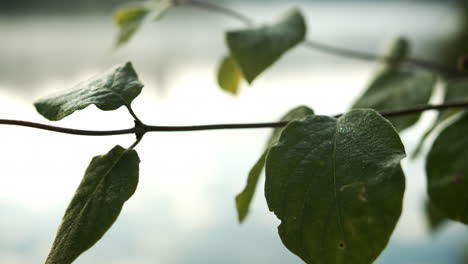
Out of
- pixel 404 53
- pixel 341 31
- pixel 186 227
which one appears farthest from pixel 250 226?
pixel 341 31

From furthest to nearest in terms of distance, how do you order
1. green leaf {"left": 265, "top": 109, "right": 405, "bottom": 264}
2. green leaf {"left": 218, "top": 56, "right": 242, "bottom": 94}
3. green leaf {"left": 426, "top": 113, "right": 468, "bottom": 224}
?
green leaf {"left": 218, "top": 56, "right": 242, "bottom": 94} → green leaf {"left": 426, "top": 113, "right": 468, "bottom": 224} → green leaf {"left": 265, "top": 109, "right": 405, "bottom": 264}

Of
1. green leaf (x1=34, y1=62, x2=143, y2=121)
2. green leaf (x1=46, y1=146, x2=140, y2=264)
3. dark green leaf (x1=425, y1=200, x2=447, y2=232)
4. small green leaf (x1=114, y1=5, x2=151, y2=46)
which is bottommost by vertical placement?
dark green leaf (x1=425, y1=200, x2=447, y2=232)

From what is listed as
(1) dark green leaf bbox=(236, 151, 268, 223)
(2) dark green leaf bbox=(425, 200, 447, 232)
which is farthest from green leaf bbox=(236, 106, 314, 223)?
(2) dark green leaf bbox=(425, 200, 447, 232)

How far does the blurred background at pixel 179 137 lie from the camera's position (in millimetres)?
459

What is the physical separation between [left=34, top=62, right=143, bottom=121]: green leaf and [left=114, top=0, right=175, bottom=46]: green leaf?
0.12 meters

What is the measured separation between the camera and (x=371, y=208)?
18 centimetres

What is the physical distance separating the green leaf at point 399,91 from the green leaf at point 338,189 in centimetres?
16

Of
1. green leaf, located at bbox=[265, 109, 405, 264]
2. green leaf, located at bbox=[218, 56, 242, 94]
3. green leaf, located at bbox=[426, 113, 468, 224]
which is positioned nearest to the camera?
green leaf, located at bbox=[265, 109, 405, 264]

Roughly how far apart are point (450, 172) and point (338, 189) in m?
0.13

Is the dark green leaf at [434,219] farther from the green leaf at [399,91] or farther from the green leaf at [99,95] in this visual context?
the green leaf at [99,95]

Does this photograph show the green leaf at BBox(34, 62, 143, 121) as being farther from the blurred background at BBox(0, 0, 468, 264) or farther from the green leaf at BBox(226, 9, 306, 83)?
the blurred background at BBox(0, 0, 468, 264)

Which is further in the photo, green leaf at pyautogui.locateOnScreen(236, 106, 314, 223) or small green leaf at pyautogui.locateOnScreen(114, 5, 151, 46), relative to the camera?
small green leaf at pyautogui.locateOnScreen(114, 5, 151, 46)

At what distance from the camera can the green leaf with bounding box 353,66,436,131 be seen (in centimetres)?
35

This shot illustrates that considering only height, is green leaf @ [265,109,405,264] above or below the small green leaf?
above
